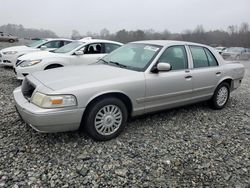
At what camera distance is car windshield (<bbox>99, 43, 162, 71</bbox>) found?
12.8 feet

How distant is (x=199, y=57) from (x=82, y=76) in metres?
2.47

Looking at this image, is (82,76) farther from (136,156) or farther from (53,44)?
(53,44)

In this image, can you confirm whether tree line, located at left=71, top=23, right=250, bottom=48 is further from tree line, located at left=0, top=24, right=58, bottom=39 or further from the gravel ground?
the gravel ground

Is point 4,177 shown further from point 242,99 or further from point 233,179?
point 242,99

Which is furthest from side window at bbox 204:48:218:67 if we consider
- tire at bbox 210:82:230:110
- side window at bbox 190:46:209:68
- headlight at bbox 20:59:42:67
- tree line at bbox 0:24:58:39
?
tree line at bbox 0:24:58:39

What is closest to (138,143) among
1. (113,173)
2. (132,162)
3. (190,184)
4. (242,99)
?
(132,162)

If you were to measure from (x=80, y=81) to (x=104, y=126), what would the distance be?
0.75 m

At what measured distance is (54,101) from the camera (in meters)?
2.91

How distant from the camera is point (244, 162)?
3.09 metres

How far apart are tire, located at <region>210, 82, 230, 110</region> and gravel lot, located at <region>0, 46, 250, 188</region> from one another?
2.40ft

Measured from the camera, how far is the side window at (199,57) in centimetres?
446

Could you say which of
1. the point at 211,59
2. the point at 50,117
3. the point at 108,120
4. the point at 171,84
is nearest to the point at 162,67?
the point at 171,84

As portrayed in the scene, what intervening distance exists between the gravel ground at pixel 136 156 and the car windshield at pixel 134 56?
40.8 inches

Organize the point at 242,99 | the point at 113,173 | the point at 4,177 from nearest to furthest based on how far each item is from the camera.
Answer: the point at 4,177 → the point at 113,173 → the point at 242,99
